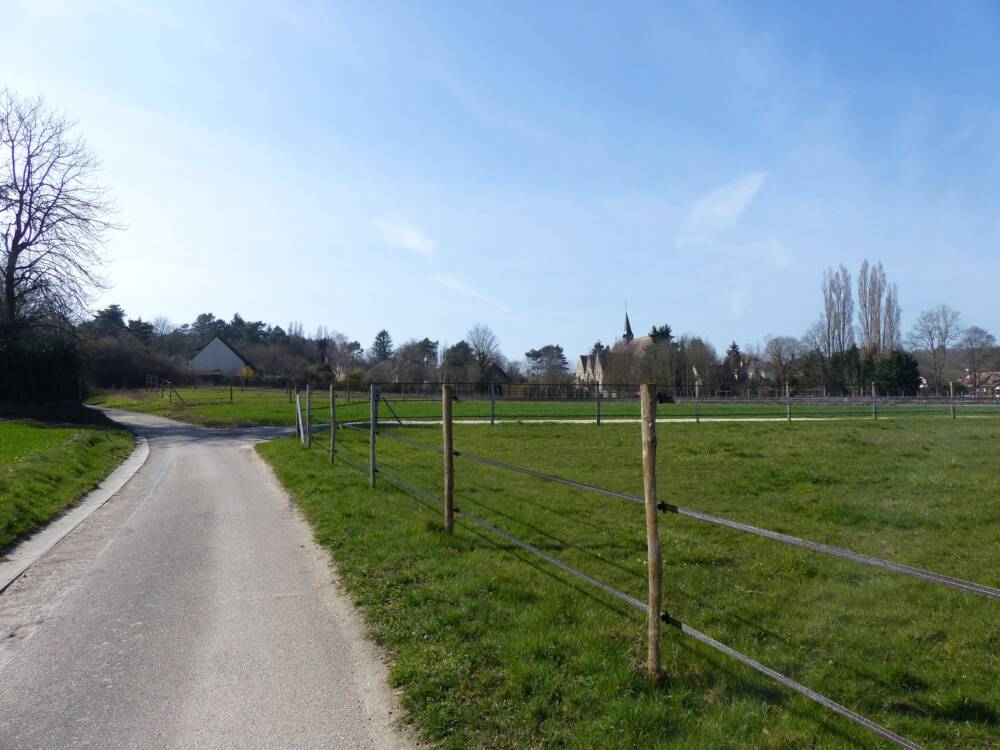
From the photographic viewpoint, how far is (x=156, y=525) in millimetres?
9039

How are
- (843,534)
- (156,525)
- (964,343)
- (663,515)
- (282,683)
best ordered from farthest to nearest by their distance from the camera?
(964,343)
(156,525)
(663,515)
(843,534)
(282,683)

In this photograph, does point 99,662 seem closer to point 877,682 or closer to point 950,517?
point 877,682

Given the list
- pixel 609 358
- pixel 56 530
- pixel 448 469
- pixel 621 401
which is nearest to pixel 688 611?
pixel 448 469

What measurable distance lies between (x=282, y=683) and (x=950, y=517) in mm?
7583

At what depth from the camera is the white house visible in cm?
8719

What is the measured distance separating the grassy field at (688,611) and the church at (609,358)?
1777 inches

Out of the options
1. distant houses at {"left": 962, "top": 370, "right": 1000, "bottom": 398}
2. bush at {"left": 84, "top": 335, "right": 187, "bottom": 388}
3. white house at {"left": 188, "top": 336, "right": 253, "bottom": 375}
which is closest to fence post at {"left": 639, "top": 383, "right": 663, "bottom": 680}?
bush at {"left": 84, "top": 335, "right": 187, "bottom": 388}

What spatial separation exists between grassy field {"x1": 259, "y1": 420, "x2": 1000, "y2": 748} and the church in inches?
1777

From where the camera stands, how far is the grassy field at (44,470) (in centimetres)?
→ 902

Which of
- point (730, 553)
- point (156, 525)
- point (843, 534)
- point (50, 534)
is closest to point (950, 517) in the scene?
point (843, 534)

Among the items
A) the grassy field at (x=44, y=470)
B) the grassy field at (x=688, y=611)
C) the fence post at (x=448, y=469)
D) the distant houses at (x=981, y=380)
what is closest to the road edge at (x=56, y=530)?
the grassy field at (x=44, y=470)

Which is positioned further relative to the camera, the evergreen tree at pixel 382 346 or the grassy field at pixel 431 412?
the evergreen tree at pixel 382 346

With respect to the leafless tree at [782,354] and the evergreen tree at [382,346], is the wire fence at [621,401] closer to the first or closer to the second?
the leafless tree at [782,354]

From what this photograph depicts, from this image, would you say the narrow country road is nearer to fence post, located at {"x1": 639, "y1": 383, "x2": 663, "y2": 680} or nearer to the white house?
fence post, located at {"x1": 639, "y1": 383, "x2": 663, "y2": 680}
